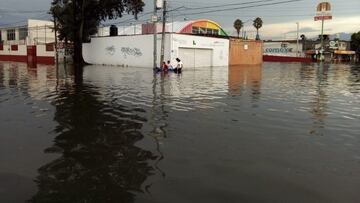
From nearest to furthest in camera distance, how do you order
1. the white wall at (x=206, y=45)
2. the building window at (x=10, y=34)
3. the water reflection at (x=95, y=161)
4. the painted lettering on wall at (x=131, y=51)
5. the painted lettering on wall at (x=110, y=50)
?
the water reflection at (x=95, y=161) < the white wall at (x=206, y=45) < the painted lettering on wall at (x=131, y=51) < the painted lettering on wall at (x=110, y=50) < the building window at (x=10, y=34)

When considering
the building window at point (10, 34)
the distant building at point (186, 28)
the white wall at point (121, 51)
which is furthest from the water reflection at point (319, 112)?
the building window at point (10, 34)

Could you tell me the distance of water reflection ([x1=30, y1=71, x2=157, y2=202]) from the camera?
612 centimetres

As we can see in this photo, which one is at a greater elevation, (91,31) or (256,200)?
(91,31)

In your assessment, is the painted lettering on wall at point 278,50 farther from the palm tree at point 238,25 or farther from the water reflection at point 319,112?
the water reflection at point 319,112

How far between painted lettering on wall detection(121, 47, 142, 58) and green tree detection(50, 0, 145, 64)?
5.98 metres

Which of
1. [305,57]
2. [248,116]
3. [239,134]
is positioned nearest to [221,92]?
[248,116]

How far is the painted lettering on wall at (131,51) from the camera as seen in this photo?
49.5m

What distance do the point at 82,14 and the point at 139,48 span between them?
10.8 meters

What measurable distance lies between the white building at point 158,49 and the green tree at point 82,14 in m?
1.81

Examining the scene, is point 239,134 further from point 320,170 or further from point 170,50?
point 170,50

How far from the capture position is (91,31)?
60.5m

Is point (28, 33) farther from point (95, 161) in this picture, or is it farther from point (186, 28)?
point (95, 161)

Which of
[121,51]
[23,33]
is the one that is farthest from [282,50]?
[121,51]

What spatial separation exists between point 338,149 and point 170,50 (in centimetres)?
3764
